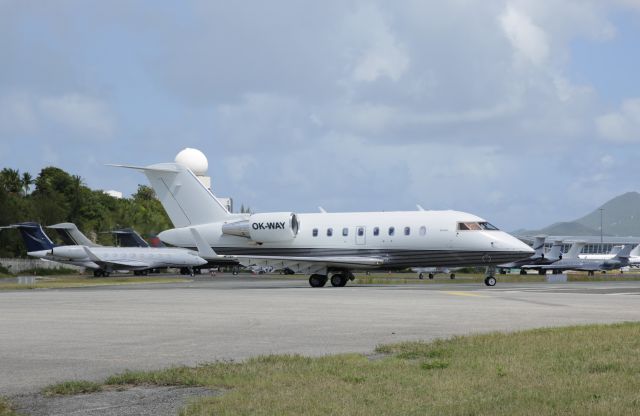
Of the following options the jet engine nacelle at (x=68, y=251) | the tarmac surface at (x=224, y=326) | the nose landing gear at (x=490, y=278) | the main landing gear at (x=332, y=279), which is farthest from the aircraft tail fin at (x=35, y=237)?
the tarmac surface at (x=224, y=326)

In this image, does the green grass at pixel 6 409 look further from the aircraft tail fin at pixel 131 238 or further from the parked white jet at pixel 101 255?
the aircraft tail fin at pixel 131 238

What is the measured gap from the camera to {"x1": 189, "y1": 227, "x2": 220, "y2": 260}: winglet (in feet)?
126

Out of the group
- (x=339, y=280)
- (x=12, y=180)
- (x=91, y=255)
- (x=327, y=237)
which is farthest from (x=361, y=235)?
(x=12, y=180)

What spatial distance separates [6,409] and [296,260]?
31.6m

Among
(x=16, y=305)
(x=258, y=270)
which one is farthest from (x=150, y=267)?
(x=16, y=305)

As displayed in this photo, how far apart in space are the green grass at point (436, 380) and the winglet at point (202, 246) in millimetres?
26666

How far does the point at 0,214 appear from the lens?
282 feet

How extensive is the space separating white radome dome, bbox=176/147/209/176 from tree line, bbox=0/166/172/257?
34.2 feet

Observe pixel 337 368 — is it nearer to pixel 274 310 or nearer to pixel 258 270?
pixel 274 310

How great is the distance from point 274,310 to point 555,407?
14423 mm

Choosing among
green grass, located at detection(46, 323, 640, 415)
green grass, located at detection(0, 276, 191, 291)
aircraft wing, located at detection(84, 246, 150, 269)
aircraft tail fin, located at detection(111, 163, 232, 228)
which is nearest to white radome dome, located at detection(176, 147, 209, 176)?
aircraft wing, located at detection(84, 246, 150, 269)

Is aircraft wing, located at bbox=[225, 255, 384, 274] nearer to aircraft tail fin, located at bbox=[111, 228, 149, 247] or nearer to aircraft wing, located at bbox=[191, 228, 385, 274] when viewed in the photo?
aircraft wing, located at bbox=[191, 228, 385, 274]

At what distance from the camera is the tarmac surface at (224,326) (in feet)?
37.8

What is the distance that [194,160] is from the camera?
102500 mm
